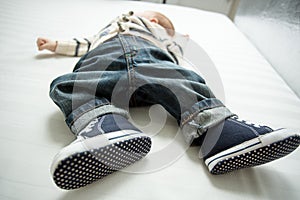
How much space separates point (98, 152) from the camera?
39 cm

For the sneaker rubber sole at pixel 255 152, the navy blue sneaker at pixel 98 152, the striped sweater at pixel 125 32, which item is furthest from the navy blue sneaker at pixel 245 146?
the striped sweater at pixel 125 32

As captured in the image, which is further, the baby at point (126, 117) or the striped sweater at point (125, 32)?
the striped sweater at point (125, 32)

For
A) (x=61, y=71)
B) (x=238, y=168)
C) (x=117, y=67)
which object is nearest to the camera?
(x=238, y=168)

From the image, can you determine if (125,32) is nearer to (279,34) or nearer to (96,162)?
(96,162)

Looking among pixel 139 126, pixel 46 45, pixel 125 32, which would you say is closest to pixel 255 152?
pixel 139 126

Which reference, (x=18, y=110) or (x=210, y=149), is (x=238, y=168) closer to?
(x=210, y=149)

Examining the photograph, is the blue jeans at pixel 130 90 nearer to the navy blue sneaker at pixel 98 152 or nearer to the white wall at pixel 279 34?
the navy blue sneaker at pixel 98 152

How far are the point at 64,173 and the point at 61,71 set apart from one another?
46 cm

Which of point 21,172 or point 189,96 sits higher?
point 189,96

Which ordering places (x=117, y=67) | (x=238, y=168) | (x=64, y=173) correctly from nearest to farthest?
(x=64, y=173), (x=238, y=168), (x=117, y=67)

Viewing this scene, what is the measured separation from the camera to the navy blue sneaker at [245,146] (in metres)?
0.45

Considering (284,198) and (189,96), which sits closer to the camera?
(284,198)

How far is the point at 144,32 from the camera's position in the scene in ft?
2.60

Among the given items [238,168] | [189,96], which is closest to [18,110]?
[189,96]
